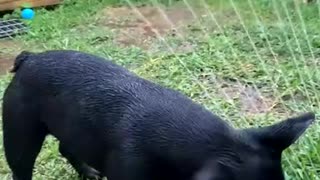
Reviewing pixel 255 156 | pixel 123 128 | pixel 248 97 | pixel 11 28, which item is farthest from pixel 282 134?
pixel 11 28

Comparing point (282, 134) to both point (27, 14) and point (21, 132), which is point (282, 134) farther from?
point (27, 14)

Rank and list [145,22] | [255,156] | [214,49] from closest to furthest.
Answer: [255,156], [214,49], [145,22]

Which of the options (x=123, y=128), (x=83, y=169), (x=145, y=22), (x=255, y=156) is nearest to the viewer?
(x=255, y=156)

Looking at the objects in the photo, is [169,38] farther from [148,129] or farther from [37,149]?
[148,129]

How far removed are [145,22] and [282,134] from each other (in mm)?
3651

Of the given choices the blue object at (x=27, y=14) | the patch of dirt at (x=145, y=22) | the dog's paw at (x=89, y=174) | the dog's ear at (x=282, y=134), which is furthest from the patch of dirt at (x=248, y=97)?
the blue object at (x=27, y=14)

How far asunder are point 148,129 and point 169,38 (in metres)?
2.89

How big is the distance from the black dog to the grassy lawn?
0.62 m

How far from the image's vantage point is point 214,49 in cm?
470

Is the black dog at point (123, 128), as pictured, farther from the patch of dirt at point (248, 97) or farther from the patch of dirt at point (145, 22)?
the patch of dirt at point (145, 22)

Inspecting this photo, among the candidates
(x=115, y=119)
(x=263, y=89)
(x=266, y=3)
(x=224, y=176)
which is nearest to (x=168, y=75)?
(x=263, y=89)

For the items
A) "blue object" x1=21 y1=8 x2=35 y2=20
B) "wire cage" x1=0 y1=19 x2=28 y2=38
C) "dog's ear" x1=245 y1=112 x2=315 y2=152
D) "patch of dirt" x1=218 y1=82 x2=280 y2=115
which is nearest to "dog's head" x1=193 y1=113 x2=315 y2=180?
"dog's ear" x1=245 y1=112 x2=315 y2=152

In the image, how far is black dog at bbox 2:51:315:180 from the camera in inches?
79.3

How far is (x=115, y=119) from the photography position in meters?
2.40
